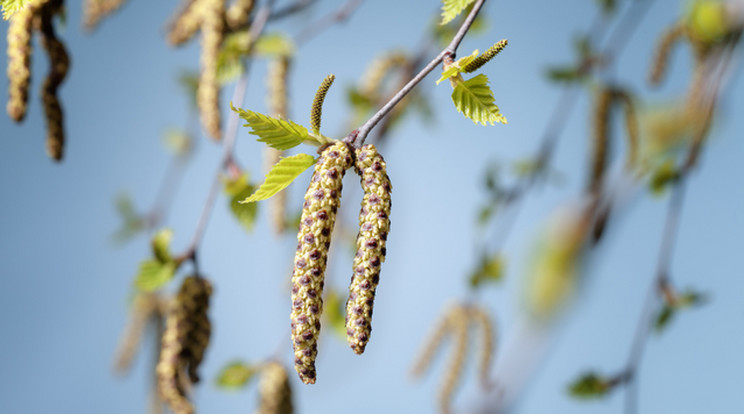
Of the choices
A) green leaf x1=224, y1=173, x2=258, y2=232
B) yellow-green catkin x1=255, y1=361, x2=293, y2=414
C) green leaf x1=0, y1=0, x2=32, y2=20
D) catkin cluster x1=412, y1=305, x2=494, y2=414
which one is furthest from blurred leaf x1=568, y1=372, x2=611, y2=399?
green leaf x1=0, y1=0, x2=32, y2=20

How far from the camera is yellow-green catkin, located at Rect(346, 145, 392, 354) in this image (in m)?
0.65

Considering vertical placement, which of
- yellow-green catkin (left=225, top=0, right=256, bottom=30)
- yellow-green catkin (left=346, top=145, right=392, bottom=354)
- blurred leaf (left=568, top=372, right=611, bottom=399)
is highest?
yellow-green catkin (left=225, top=0, right=256, bottom=30)

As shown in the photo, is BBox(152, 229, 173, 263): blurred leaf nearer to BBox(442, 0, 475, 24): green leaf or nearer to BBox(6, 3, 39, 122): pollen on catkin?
BBox(6, 3, 39, 122): pollen on catkin

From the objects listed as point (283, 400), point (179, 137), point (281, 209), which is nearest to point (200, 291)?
point (283, 400)

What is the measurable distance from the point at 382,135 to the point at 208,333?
0.88 m

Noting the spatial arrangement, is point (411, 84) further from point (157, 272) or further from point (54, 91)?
point (157, 272)

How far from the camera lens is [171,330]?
1174 millimetres

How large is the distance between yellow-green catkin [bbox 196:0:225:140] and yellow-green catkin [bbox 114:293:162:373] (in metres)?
1.11

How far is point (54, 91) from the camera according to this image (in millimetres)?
1063

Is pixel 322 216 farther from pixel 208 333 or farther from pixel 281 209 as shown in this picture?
pixel 281 209

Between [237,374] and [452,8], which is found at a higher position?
[237,374]

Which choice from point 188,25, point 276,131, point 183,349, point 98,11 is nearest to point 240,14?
point 188,25

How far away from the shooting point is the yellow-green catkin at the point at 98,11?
1600mm

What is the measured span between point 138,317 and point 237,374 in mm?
821
